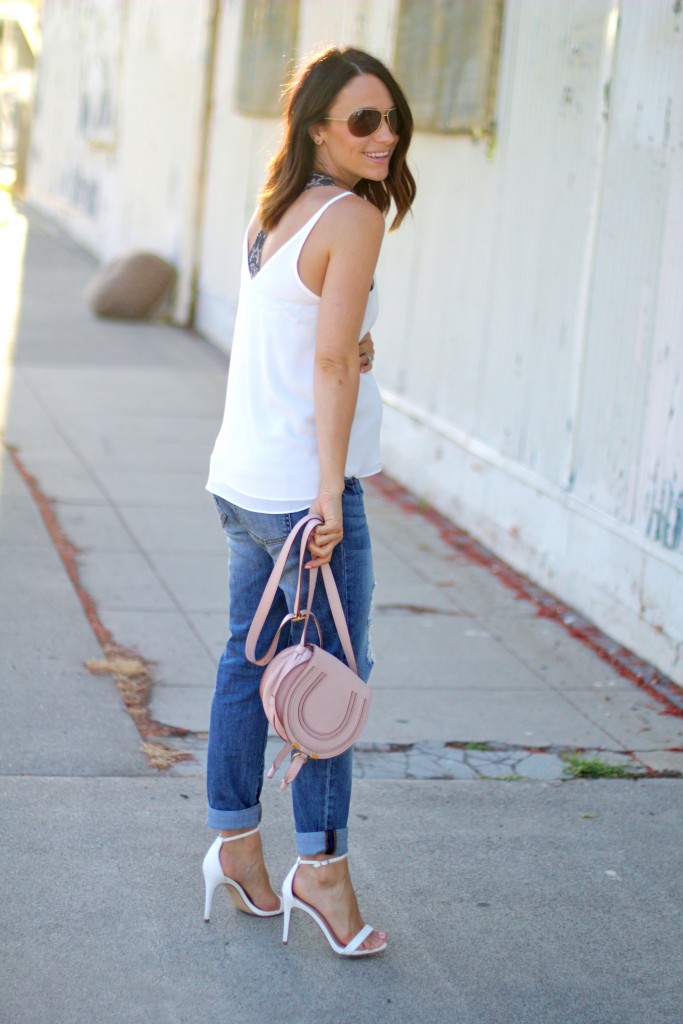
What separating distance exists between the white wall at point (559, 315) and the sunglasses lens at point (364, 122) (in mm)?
2444

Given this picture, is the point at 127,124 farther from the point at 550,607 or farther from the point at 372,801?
the point at 372,801

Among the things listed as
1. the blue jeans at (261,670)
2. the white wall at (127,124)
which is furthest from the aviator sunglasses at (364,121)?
the white wall at (127,124)

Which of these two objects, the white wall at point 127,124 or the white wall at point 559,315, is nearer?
the white wall at point 559,315

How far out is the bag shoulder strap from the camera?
2.92 metres

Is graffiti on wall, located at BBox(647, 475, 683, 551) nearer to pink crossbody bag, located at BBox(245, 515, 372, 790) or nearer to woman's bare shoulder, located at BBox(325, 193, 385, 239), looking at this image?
pink crossbody bag, located at BBox(245, 515, 372, 790)

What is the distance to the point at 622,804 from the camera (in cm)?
408

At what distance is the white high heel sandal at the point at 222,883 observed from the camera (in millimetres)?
3236

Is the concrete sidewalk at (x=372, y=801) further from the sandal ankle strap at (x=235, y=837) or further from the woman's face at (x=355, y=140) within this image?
the woman's face at (x=355, y=140)

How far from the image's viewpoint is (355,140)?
2932 millimetres

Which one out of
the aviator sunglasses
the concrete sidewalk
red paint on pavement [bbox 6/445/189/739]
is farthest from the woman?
red paint on pavement [bbox 6/445/189/739]

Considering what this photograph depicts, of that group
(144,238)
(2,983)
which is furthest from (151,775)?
(144,238)

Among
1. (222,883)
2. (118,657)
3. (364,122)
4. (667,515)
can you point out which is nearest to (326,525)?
(364,122)

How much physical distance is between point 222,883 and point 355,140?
1.72 m

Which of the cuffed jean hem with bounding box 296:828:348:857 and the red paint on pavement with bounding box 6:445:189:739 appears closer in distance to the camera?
the cuffed jean hem with bounding box 296:828:348:857
